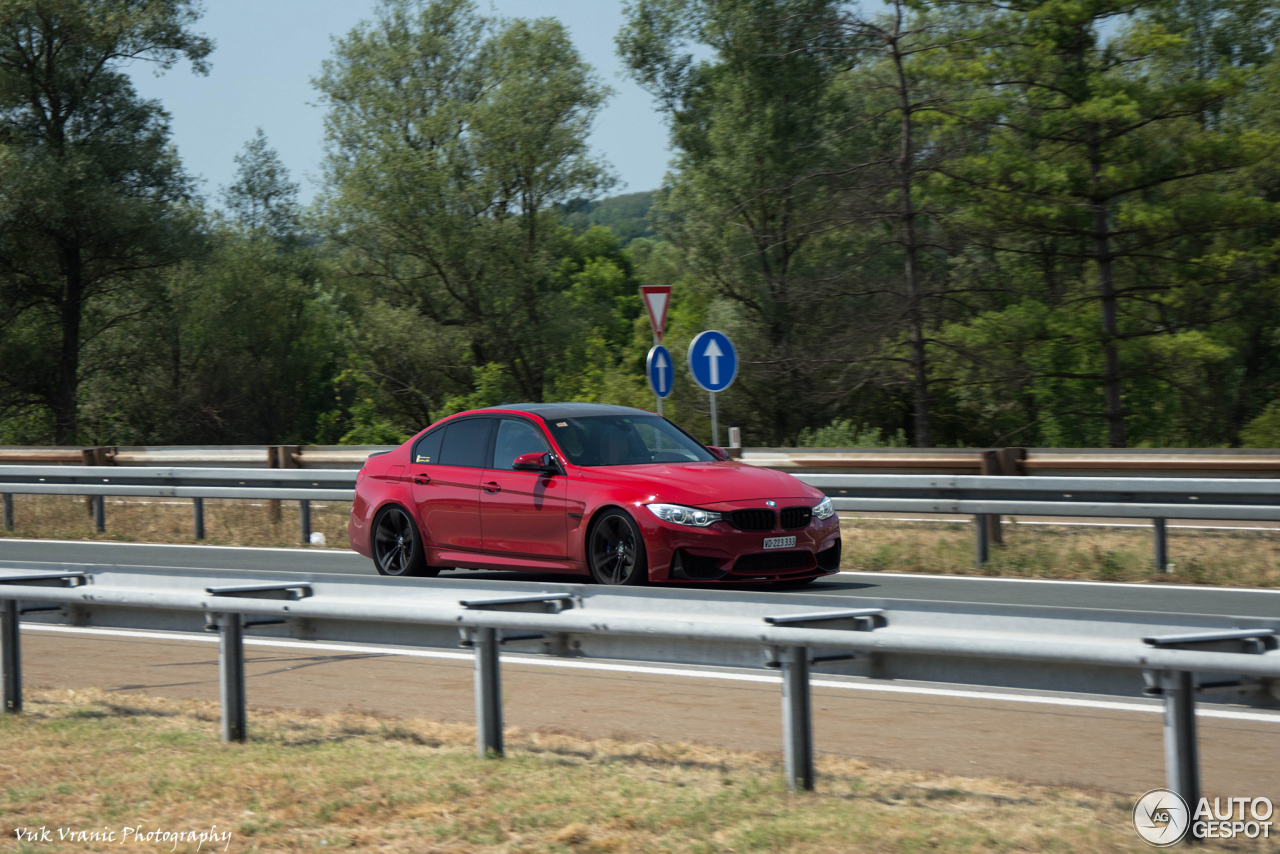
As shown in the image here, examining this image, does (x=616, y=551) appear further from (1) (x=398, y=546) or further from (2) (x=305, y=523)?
(2) (x=305, y=523)

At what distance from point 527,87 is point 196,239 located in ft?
35.2

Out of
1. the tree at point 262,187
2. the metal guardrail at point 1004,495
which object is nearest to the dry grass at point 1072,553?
the metal guardrail at point 1004,495

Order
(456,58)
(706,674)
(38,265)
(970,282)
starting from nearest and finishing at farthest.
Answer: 1. (706,674)
2. (970,282)
3. (38,265)
4. (456,58)

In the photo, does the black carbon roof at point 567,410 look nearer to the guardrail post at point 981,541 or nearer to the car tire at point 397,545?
the car tire at point 397,545

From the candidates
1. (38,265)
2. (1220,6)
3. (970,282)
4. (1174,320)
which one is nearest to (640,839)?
(970,282)

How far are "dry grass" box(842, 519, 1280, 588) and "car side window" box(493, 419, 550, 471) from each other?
11.4ft

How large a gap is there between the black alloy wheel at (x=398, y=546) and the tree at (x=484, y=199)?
2701cm

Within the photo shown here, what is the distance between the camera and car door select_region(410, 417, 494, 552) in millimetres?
11289

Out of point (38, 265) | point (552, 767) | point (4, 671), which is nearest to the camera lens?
point (552, 767)

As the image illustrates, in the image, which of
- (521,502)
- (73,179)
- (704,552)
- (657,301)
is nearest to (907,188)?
(657,301)

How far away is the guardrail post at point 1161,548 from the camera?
1188 cm

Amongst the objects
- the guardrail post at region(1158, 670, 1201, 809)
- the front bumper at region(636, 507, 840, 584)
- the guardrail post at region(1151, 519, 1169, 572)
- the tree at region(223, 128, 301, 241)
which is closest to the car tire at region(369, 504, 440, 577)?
the front bumper at region(636, 507, 840, 584)

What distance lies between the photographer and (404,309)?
131ft

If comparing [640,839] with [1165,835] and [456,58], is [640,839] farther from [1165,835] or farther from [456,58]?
[456,58]
